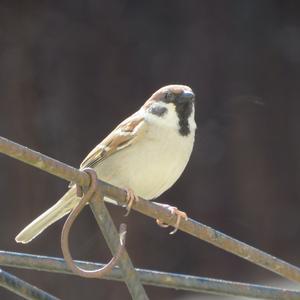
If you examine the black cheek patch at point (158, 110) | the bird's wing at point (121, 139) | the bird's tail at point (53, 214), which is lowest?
the bird's tail at point (53, 214)

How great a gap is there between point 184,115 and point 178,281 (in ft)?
3.67

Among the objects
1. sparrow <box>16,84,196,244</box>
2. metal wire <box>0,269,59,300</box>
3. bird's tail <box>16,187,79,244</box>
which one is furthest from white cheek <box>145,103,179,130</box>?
metal wire <box>0,269,59,300</box>

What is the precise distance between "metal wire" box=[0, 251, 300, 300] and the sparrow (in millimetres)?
898

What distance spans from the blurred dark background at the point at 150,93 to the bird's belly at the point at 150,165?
1068 millimetres

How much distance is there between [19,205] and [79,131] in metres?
0.35

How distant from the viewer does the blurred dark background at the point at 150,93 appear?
3.65 m

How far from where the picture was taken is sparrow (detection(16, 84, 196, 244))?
2.54 m

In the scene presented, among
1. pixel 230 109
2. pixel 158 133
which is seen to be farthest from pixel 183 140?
pixel 230 109

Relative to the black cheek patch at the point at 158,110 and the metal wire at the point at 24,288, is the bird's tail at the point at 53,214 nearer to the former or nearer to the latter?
the black cheek patch at the point at 158,110

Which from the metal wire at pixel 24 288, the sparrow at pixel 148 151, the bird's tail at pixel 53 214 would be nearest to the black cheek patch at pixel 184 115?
the sparrow at pixel 148 151

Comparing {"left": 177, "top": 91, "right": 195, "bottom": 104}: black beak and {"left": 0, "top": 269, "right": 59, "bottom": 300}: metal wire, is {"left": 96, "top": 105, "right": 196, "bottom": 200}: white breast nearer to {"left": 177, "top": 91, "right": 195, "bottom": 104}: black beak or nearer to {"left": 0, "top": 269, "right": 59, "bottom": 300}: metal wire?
{"left": 177, "top": 91, "right": 195, "bottom": 104}: black beak

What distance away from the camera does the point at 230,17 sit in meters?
3.73

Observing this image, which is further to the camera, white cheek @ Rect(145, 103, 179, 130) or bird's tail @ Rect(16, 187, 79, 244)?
white cheek @ Rect(145, 103, 179, 130)

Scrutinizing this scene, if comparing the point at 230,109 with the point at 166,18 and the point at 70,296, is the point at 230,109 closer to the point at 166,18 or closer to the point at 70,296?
the point at 166,18
